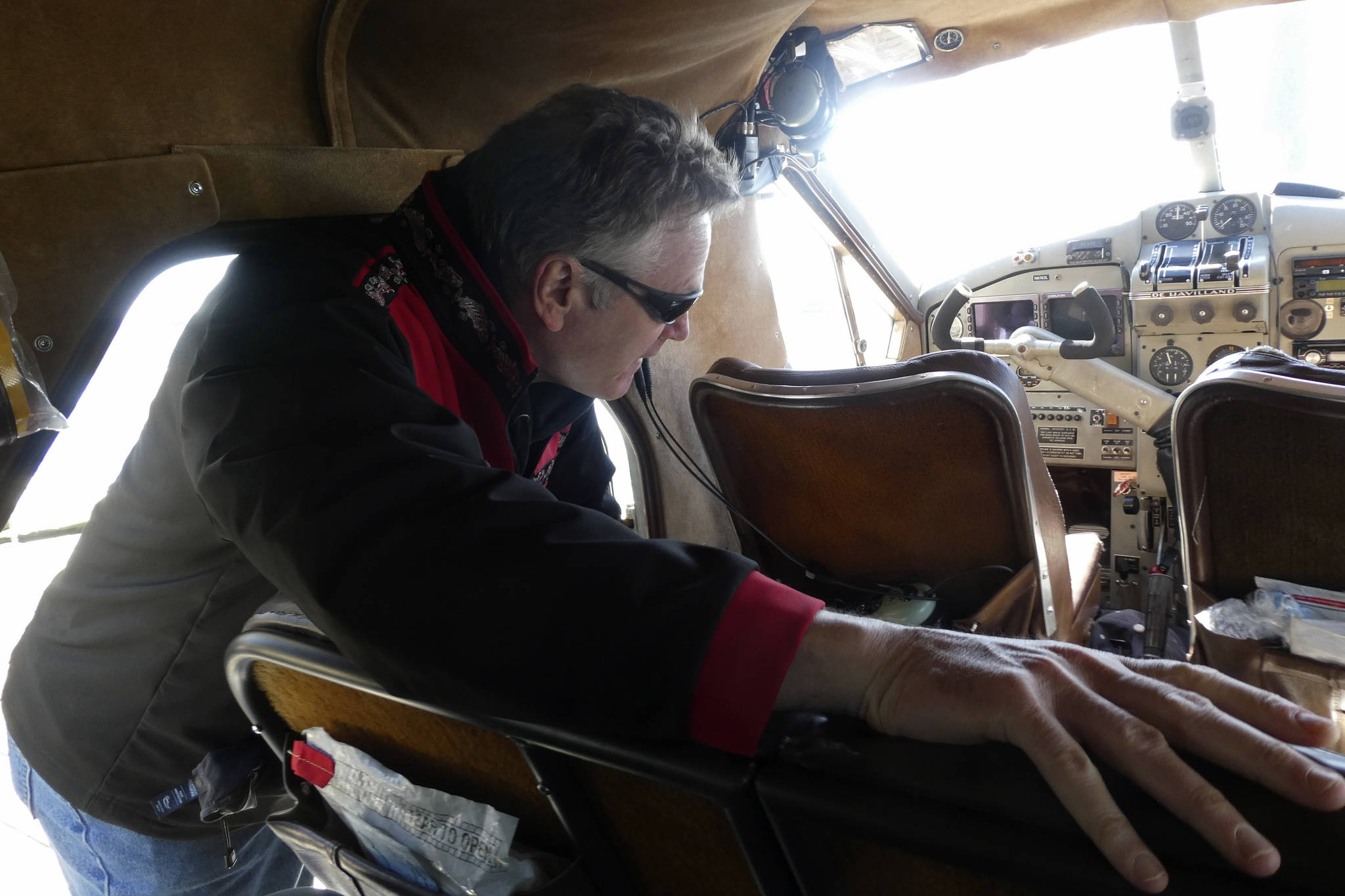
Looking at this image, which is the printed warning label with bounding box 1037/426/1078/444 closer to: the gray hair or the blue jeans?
the gray hair

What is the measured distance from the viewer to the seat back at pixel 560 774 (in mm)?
511

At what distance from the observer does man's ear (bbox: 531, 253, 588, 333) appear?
1.23 m

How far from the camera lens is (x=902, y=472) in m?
2.01

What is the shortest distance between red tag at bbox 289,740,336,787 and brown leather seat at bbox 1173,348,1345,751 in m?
1.63

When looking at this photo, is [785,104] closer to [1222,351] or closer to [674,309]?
[674,309]

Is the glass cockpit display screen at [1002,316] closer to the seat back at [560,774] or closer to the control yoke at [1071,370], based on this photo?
the control yoke at [1071,370]

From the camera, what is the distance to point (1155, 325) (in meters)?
3.83

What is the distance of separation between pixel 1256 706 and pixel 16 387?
125cm

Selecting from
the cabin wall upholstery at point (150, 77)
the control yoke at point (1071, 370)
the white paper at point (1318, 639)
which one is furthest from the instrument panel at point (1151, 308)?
the cabin wall upholstery at point (150, 77)

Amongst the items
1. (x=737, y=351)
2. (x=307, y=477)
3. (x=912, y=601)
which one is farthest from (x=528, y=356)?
(x=737, y=351)

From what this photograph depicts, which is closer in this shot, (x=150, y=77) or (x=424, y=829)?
(x=424, y=829)

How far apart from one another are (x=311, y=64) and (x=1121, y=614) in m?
3.05

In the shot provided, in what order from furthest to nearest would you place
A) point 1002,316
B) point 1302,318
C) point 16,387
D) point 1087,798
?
point 1002,316 < point 1302,318 < point 16,387 < point 1087,798

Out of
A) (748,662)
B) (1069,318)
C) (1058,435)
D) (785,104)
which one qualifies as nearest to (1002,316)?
(1069,318)
